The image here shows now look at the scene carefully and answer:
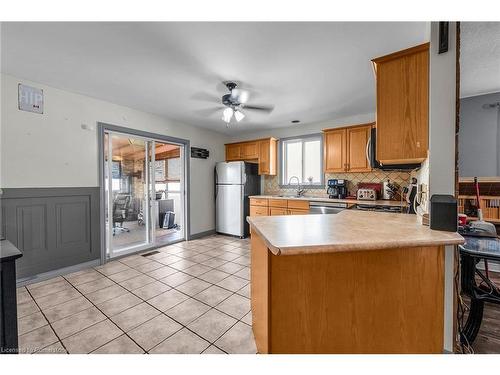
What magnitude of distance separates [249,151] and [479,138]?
376 cm

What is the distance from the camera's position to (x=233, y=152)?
5.30 metres

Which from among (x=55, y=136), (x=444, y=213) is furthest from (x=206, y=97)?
(x=444, y=213)

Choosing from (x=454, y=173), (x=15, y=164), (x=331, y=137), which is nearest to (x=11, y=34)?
(x=15, y=164)

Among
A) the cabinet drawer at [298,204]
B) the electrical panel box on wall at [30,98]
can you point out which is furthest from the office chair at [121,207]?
the cabinet drawer at [298,204]

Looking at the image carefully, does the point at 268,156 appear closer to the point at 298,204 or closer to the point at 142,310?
the point at 298,204

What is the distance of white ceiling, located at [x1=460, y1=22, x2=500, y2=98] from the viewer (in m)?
1.75

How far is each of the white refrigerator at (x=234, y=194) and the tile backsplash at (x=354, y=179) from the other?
0.42m

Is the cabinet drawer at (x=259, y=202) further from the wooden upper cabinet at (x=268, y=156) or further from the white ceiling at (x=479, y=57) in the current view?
the white ceiling at (x=479, y=57)

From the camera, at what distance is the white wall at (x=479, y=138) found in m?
2.91

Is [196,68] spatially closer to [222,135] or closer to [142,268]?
[142,268]

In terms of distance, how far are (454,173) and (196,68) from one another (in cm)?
235

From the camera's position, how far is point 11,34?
177cm

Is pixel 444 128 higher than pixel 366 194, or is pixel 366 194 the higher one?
pixel 444 128

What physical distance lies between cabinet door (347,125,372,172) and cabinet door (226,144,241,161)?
7.93ft
